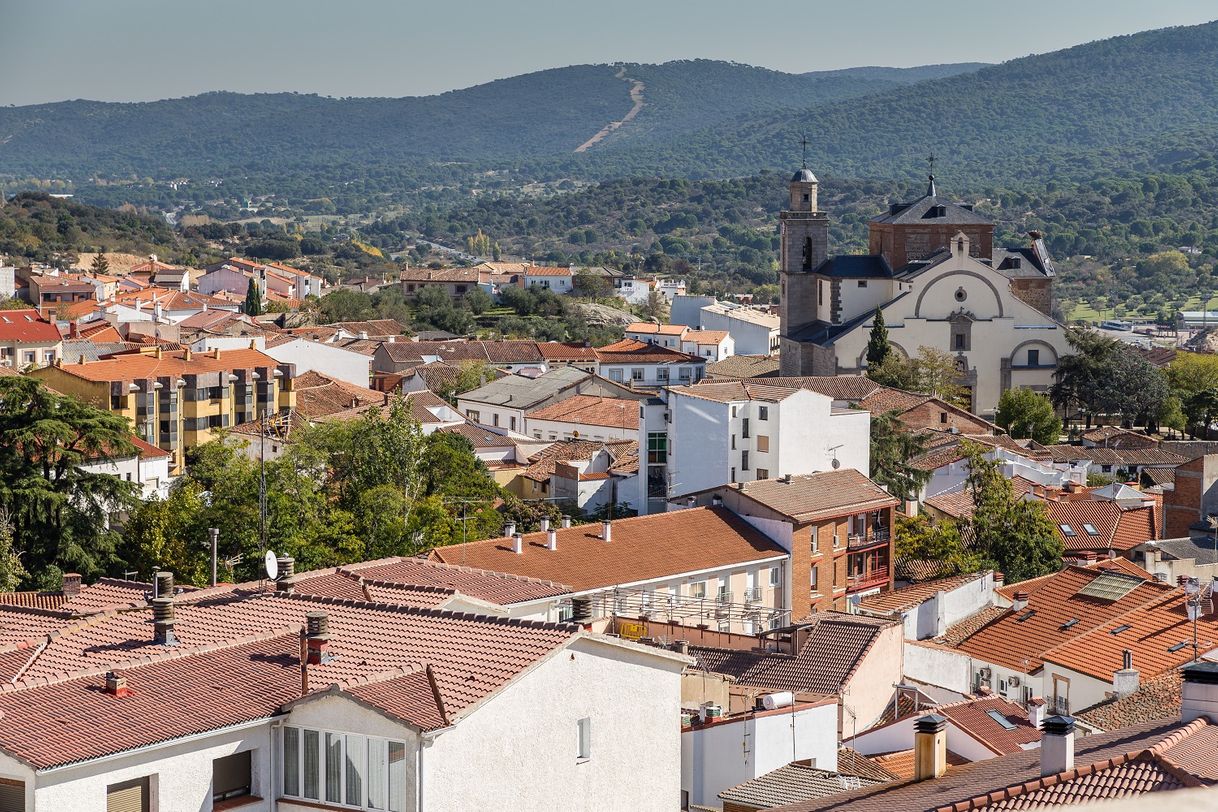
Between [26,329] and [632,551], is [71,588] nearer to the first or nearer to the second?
[632,551]

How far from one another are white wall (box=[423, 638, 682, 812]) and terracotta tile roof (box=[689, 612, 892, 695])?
18.8 feet

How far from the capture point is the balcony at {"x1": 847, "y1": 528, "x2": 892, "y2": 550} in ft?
96.9

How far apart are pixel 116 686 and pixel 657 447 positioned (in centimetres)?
2470

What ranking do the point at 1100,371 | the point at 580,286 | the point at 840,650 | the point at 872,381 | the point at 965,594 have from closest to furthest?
the point at 840,650 → the point at 965,594 → the point at 872,381 → the point at 1100,371 → the point at 580,286

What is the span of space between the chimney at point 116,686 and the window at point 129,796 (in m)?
0.63

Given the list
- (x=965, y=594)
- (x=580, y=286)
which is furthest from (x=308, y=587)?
(x=580, y=286)

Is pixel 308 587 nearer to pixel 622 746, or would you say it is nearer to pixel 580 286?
pixel 622 746

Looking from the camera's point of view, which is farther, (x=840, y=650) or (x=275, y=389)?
(x=275, y=389)

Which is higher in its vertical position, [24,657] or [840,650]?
[24,657]

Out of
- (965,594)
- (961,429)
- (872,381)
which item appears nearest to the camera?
(965,594)

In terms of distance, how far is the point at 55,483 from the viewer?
2853cm

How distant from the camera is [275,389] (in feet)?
149

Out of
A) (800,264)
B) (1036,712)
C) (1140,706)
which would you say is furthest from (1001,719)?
(800,264)

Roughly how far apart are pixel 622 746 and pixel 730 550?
15.9 m
